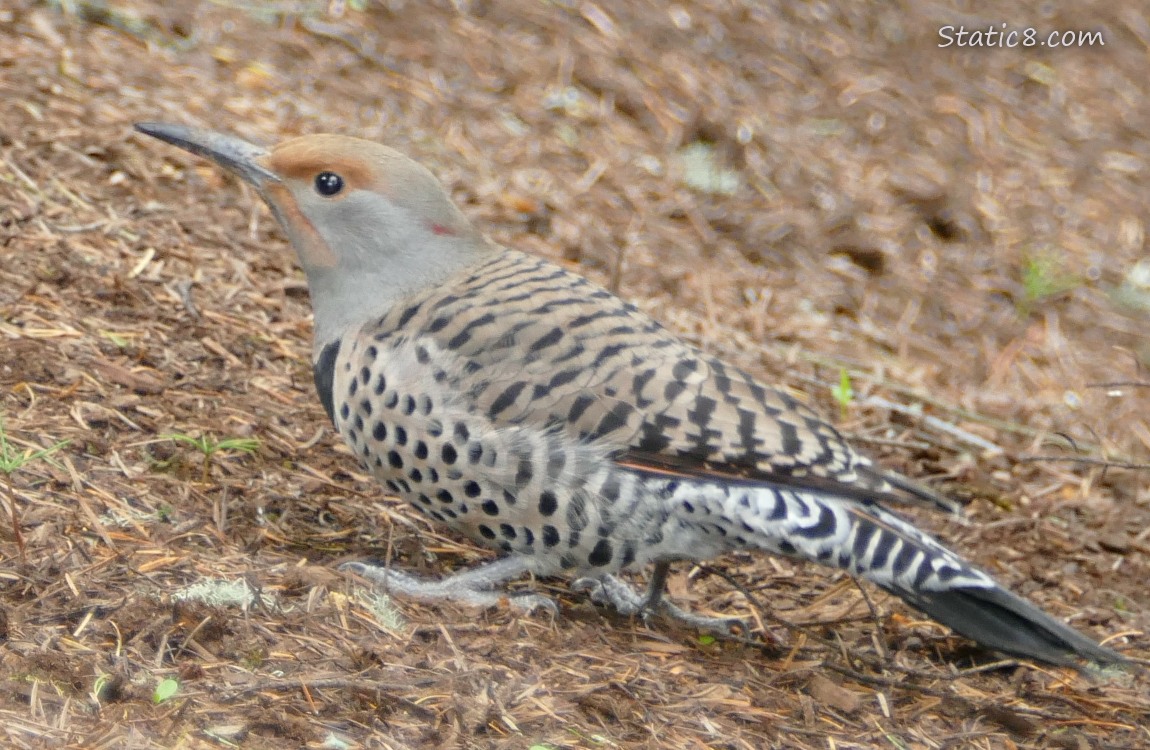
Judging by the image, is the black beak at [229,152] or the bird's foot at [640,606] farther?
the black beak at [229,152]

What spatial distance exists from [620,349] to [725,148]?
3427 millimetres

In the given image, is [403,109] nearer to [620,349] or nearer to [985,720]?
[620,349]

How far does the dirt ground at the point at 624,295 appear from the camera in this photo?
3285 mm

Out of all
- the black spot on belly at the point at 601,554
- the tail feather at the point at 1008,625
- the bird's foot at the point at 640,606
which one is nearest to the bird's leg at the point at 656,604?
the bird's foot at the point at 640,606

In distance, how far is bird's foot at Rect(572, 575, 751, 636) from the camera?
414cm

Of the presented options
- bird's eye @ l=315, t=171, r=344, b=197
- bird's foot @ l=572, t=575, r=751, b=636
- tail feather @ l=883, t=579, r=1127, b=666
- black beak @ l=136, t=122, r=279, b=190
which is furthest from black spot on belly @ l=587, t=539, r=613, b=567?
black beak @ l=136, t=122, r=279, b=190

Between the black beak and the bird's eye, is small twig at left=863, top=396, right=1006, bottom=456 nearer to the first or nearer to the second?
the bird's eye

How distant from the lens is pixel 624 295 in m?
6.10

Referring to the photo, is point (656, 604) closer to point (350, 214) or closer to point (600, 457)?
point (600, 457)

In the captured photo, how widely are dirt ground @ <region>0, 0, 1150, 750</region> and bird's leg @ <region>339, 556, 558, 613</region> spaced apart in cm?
9

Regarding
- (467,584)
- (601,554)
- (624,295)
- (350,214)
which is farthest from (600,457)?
(624,295)

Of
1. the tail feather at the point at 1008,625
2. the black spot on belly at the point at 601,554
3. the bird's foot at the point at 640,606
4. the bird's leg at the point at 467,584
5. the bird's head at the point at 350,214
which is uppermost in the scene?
the bird's head at the point at 350,214

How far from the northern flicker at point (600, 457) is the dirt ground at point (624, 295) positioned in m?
0.24

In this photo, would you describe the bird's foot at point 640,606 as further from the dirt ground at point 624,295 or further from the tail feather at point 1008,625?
the tail feather at point 1008,625
